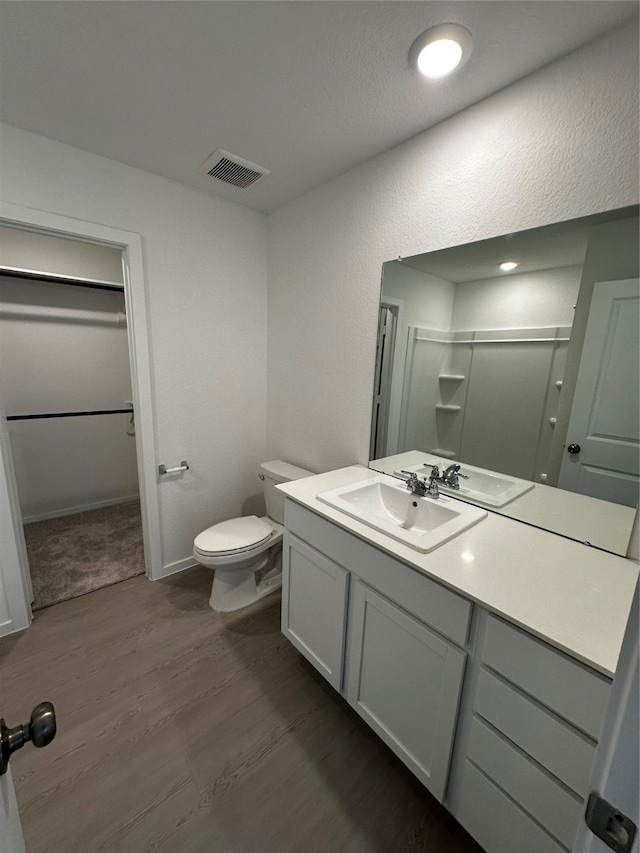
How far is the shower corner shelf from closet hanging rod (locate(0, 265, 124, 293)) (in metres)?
2.73

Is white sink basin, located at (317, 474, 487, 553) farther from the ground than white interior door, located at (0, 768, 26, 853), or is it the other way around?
white sink basin, located at (317, 474, 487, 553)

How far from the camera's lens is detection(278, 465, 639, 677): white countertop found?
31.1 inches

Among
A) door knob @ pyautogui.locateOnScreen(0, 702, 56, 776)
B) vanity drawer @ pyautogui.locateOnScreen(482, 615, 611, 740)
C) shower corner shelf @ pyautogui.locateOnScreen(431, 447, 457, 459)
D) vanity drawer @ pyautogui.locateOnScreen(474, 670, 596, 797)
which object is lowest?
vanity drawer @ pyautogui.locateOnScreen(474, 670, 596, 797)

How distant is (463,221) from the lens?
1393mm

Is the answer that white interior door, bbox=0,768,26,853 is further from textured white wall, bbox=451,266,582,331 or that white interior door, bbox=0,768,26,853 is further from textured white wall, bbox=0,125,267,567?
textured white wall, bbox=451,266,582,331

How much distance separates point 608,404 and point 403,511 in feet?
2.77

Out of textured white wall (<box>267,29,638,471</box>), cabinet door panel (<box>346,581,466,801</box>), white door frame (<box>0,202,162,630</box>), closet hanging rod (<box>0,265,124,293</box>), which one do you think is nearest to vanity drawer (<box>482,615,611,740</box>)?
cabinet door panel (<box>346,581,466,801</box>)

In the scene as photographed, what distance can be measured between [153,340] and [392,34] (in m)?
1.66

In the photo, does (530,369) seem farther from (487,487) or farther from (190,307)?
(190,307)

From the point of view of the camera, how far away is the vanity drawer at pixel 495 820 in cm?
84

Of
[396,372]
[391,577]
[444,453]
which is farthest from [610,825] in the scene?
[396,372]

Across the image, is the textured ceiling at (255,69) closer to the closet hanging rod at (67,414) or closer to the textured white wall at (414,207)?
the textured white wall at (414,207)

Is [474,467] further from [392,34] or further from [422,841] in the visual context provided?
[392,34]

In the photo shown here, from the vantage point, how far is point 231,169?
176 cm
